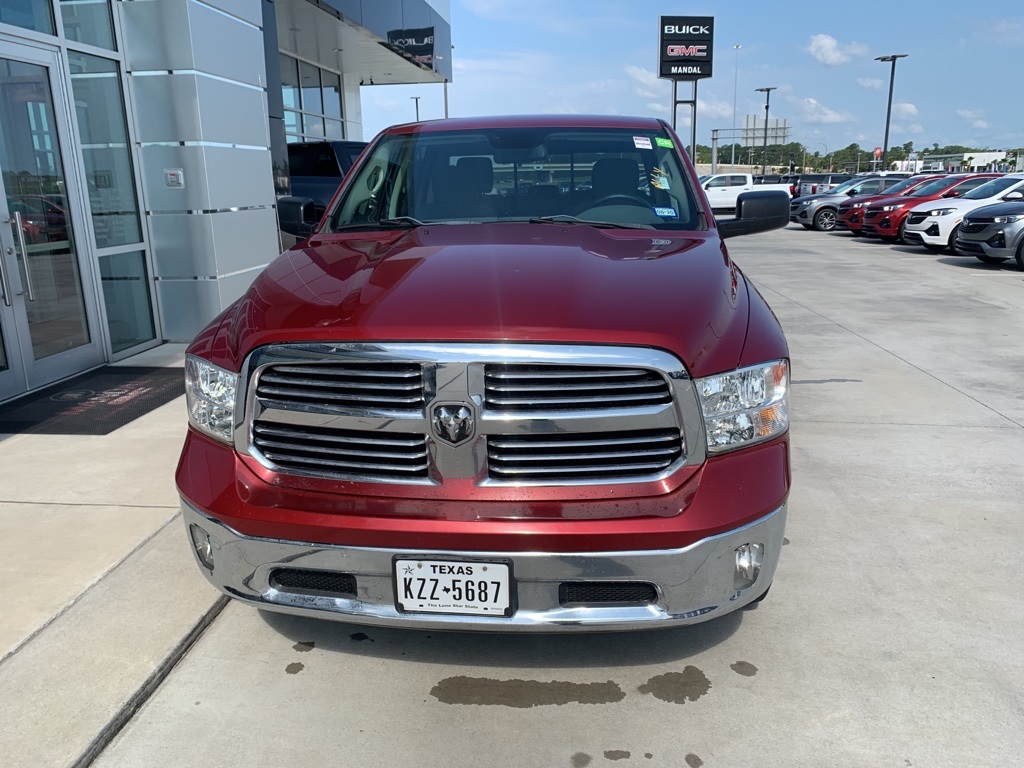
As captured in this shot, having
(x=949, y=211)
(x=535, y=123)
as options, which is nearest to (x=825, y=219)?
(x=949, y=211)

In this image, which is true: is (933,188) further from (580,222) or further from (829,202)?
(580,222)

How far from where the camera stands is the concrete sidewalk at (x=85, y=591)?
7.97 feet

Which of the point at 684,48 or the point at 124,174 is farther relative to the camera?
the point at 684,48

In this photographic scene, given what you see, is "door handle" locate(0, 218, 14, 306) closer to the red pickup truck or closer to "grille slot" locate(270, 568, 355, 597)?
the red pickup truck

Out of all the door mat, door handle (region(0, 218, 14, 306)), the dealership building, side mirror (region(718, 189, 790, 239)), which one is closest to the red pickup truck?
side mirror (region(718, 189, 790, 239))

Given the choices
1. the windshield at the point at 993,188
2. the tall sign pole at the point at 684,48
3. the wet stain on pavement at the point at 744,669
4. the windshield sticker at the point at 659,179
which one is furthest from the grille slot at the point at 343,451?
the tall sign pole at the point at 684,48

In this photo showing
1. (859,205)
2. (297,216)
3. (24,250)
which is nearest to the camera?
(297,216)

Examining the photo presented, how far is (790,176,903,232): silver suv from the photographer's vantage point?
24.1 meters

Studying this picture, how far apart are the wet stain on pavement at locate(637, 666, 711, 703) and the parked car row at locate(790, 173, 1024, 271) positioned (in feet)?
24.3

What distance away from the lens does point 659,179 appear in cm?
371

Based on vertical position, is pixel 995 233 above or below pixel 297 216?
below

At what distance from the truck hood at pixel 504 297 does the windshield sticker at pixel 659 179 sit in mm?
635

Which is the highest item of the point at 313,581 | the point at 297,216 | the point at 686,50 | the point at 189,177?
the point at 686,50

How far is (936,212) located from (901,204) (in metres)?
2.82
